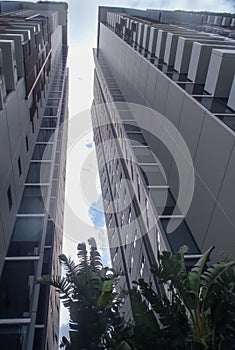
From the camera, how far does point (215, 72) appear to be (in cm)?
995

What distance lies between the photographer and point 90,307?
5520 millimetres

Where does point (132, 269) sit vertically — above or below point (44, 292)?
below

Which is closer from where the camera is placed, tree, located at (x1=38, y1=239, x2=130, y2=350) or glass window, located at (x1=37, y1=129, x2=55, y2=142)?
tree, located at (x1=38, y1=239, x2=130, y2=350)

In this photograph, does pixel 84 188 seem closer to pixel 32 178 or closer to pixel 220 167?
pixel 32 178

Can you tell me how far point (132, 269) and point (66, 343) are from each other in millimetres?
10687

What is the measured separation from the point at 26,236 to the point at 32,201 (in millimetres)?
2202

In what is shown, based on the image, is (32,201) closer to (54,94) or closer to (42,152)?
(42,152)

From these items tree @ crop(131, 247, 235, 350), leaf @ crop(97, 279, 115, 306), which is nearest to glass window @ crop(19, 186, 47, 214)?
leaf @ crop(97, 279, 115, 306)

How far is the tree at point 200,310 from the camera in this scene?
15.6ft

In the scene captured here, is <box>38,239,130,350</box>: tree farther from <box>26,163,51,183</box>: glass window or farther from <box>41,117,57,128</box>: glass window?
<box>41,117,57,128</box>: glass window

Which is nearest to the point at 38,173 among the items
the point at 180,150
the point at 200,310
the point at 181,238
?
the point at 180,150

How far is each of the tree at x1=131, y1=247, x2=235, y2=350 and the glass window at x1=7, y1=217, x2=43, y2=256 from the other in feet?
20.9

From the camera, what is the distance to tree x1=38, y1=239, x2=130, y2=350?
519cm

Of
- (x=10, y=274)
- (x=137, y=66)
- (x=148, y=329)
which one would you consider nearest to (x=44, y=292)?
(x=10, y=274)
